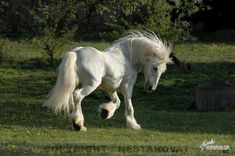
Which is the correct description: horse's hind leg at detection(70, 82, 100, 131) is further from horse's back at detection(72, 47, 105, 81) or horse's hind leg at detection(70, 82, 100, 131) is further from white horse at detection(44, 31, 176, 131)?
horse's back at detection(72, 47, 105, 81)

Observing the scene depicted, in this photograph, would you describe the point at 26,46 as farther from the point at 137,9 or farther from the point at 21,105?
the point at 21,105

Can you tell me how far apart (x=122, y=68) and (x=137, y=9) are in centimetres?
1428

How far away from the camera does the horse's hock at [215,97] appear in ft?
63.8

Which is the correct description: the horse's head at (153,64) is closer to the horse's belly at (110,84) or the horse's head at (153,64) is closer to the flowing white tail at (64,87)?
the horse's belly at (110,84)

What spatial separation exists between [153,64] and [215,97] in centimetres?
551

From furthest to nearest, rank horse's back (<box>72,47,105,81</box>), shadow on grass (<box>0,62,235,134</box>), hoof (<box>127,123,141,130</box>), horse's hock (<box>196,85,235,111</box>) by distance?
horse's hock (<box>196,85,235,111</box>), shadow on grass (<box>0,62,235,134</box>), hoof (<box>127,123,141,130</box>), horse's back (<box>72,47,105,81</box>)

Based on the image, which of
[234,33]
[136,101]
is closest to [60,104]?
[136,101]

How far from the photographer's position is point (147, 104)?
20672 mm

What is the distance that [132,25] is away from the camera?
2700 centimetres

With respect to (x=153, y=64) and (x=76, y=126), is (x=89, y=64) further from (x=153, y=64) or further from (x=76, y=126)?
(x=153, y=64)

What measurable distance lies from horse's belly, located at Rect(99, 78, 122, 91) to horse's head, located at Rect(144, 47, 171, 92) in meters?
0.74

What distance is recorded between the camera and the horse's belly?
13914 mm

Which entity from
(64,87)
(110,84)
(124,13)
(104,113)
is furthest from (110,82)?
(124,13)

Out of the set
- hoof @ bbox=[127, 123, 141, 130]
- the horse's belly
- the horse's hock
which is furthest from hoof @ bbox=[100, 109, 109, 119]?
the horse's hock
